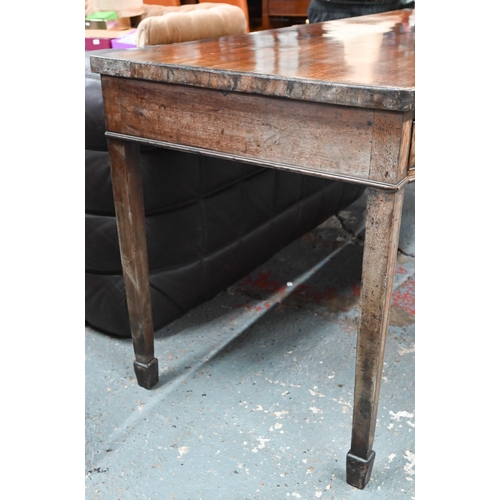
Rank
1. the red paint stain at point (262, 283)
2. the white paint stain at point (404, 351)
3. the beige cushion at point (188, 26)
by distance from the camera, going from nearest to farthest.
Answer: the white paint stain at point (404, 351)
the beige cushion at point (188, 26)
the red paint stain at point (262, 283)

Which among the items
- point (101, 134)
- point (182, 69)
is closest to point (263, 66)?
point (182, 69)

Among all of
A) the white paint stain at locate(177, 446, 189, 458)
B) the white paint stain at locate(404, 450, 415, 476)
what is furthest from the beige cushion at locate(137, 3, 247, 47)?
the white paint stain at locate(404, 450, 415, 476)

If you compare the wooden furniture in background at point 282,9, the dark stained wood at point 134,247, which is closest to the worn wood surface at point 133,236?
the dark stained wood at point 134,247

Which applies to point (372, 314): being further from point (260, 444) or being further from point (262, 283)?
point (262, 283)

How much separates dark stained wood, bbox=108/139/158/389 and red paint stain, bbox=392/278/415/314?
0.73m

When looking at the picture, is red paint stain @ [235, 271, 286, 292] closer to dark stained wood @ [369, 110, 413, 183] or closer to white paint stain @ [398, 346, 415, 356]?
white paint stain @ [398, 346, 415, 356]

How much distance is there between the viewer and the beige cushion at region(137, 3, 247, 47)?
159 cm

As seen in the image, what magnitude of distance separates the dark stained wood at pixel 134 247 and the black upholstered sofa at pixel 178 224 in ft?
0.46

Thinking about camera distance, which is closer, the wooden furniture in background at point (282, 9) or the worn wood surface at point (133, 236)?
the worn wood surface at point (133, 236)

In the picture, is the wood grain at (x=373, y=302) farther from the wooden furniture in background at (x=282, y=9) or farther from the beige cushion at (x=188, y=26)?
the wooden furniture in background at (x=282, y=9)

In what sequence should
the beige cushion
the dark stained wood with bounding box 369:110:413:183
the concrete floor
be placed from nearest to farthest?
the dark stained wood with bounding box 369:110:413:183
the concrete floor
the beige cushion

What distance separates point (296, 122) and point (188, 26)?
981mm

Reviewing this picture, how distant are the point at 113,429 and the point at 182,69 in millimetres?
723

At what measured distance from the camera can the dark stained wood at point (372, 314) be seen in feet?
2.82
